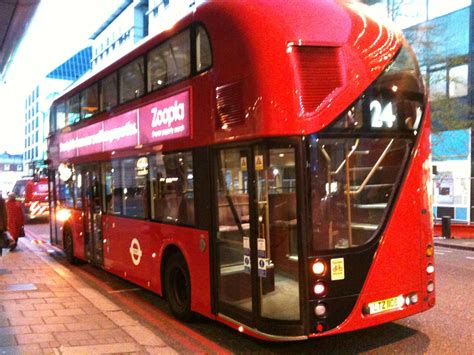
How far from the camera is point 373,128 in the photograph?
16.6ft

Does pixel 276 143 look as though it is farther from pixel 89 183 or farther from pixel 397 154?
pixel 89 183

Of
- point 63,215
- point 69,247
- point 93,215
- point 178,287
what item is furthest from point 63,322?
point 63,215

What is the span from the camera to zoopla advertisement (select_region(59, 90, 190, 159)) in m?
6.32

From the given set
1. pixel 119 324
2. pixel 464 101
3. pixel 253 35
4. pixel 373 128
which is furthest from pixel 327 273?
pixel 464 101

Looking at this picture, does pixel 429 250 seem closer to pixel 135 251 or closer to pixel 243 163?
pixel 243 163

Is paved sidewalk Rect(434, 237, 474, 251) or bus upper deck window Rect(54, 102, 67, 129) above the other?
bus upper deck window Rect(54, 102, 67, 129)

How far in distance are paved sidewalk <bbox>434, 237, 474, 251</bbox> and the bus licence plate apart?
1067 centimetres

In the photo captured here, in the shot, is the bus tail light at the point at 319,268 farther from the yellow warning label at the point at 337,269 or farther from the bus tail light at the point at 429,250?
the bus tail light at the point at 429,250

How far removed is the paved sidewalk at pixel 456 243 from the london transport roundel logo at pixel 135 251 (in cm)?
1056

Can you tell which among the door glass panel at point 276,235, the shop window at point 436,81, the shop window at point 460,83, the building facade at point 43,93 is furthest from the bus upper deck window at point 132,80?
the building facade at point 43,93

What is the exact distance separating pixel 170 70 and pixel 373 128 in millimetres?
2879

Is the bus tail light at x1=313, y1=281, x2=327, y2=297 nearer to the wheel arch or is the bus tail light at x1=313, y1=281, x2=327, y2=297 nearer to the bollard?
the wheel arch

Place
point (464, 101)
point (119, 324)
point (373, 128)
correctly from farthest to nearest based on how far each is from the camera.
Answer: point (464, 101)
point (119, 324)
point (373, 128)

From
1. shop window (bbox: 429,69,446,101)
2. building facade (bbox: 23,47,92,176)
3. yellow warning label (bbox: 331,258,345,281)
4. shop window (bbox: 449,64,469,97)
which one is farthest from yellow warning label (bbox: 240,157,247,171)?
building facade (bbox: 23,47,92,176)
